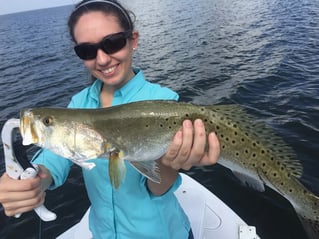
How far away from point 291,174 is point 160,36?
3310 centimetres

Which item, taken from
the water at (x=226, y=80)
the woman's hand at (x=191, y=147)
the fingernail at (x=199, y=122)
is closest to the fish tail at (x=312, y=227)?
the woman's hand at (x=191, y=147)

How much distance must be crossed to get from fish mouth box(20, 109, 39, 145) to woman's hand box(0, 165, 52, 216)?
352 mm

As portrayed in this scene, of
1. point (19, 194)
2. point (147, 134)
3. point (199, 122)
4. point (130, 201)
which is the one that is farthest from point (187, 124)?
point (19, 194)

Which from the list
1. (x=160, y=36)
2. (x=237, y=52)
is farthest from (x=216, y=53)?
(x=160, y=36)

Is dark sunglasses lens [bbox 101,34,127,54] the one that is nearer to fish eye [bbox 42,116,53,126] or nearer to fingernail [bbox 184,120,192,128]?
fish eye [bbox 42,116,53,126]

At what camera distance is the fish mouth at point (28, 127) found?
2.92m

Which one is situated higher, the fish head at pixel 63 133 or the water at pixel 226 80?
the fish head at pixel 63 133

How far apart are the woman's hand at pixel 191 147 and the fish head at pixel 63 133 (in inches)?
25.1

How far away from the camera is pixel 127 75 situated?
3568mm

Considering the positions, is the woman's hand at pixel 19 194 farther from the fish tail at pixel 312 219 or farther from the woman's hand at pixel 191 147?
the fish tail at pixel 312 219

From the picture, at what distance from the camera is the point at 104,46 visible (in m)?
3.27

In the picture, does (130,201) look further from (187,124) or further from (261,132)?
(261,132)

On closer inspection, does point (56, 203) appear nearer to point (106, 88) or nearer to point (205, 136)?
point (106, 88)

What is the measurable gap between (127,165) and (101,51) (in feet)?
3.77
